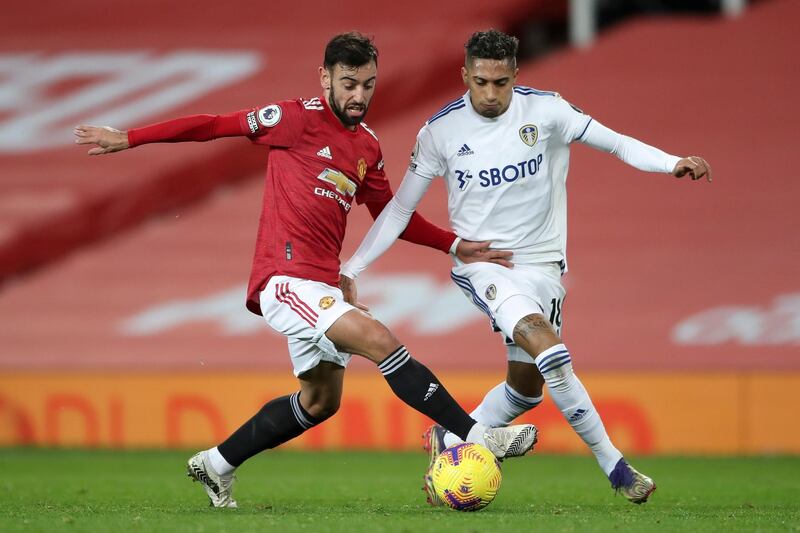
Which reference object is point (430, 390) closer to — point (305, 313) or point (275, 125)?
point (305, 313)

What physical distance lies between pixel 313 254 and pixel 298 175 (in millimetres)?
404

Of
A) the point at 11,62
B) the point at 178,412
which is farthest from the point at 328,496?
the point at 11,62

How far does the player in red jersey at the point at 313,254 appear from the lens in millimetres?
5789

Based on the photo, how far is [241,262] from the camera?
47.6 ft

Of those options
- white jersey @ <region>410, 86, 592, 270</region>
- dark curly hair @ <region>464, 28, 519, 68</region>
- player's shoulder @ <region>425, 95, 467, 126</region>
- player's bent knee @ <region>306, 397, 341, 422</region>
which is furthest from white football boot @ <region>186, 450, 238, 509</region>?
dark curly hair @ <region>464, 28, 519, 68</region>

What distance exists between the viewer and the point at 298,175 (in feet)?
20.1

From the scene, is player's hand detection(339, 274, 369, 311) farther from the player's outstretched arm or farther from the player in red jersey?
the player's outstretched arm

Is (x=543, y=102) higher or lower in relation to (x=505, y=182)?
higher

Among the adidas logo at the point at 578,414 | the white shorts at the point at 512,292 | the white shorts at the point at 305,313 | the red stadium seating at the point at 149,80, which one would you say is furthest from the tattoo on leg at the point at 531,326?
the red stadium seating at the point at 149,80

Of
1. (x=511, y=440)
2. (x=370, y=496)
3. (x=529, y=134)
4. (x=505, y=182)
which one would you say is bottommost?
(x=370, y=496)

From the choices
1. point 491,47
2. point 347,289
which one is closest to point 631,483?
point 347,289

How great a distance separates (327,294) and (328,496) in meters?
1.60

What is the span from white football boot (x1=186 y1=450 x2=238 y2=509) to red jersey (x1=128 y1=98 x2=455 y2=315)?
80 centimetres

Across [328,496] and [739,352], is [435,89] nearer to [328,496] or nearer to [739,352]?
[739,352]
